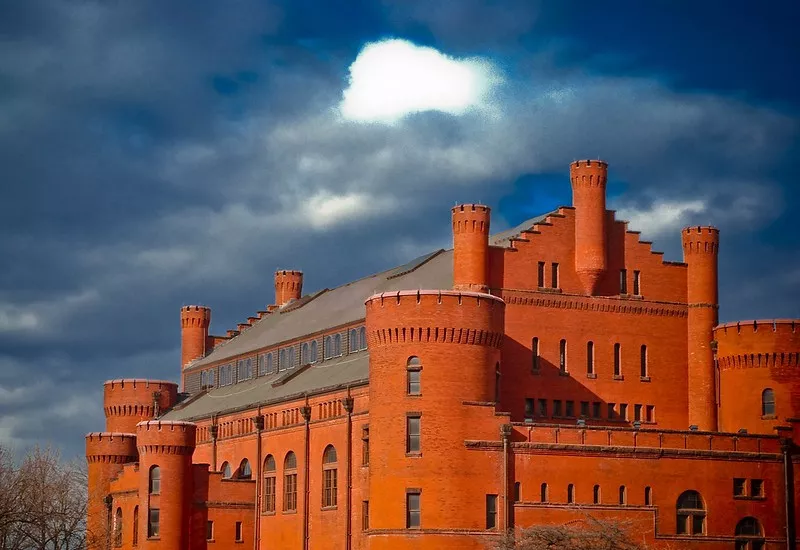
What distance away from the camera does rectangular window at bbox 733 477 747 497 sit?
79062 millimetres

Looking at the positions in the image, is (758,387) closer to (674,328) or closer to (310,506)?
(674,328)

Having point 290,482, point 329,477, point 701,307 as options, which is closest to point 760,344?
point 701,307

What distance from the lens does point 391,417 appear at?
75.8 m

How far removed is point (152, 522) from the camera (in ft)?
316

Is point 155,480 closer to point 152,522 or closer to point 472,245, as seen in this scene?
point 152,522

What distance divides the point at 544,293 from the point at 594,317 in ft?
11.3

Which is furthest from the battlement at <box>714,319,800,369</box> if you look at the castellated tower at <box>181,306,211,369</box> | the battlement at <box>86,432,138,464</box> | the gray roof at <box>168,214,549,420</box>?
the castellated tower at <box>181,306,211,369</box>

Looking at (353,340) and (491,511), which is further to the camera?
(353,340)

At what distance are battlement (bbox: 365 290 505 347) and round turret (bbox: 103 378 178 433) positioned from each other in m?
45.4

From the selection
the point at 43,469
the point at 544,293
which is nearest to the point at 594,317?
the point at 544,293

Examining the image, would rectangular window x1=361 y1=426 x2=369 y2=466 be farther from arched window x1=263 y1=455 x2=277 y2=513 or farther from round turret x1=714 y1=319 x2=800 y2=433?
round turret x1=714 y1=319 x2=800 y2=433

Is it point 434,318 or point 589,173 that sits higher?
point 589,173

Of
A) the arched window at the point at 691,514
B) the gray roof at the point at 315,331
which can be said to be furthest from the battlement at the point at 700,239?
the arched window at the point at 691,514

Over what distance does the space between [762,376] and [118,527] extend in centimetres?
4414
